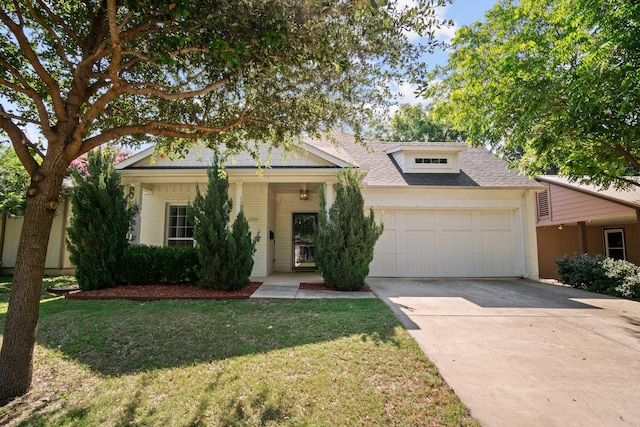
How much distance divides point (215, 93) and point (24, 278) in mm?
3544

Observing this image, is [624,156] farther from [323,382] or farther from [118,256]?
[118,256]

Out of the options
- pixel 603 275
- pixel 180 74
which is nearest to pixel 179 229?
pixel 180 74

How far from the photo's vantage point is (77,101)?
356 cm

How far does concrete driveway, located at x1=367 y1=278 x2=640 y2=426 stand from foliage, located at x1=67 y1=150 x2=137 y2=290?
266 inches

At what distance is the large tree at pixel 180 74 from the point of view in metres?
3.23

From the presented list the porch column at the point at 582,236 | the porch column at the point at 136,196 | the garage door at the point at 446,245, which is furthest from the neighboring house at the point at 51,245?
the porch column at the point at 582,236

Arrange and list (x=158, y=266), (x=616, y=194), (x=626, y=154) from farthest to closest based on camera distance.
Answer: (x=616, y=194)
(x=158, y=266)
(x=626, y=154)

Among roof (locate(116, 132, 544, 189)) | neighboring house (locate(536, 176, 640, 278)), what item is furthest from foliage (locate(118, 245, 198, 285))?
neighboring house (locate(536, 176, 640, 278))

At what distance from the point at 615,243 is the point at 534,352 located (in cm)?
1338

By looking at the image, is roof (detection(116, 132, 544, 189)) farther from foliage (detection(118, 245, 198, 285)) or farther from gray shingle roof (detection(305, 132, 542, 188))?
foliage (detection(118, 245, 198, 285))

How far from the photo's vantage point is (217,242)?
746 centimetres

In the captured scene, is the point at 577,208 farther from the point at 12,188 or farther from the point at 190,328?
the point at 12,188

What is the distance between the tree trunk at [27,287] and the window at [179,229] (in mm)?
7396

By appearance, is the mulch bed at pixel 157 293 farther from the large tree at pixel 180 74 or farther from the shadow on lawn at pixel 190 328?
the large tree at pixel 180 74
